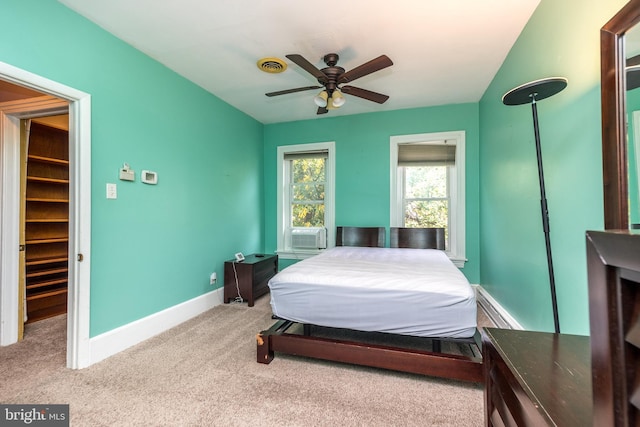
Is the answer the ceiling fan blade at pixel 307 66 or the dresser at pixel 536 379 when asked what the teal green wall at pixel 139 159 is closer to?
the ceiling fan blade at pixel 307 66

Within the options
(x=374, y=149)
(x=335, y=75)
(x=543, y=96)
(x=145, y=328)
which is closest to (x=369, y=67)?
(x=335, y=75)

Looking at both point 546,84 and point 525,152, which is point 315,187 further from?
point 546,84

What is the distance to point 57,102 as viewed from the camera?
220cm

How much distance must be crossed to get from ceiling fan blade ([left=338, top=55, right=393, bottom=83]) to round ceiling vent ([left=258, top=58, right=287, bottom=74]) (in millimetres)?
664

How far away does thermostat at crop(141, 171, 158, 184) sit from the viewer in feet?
8.16

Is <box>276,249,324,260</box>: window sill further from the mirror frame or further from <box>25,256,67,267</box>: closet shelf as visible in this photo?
the mirror frame

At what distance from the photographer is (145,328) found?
2455mm

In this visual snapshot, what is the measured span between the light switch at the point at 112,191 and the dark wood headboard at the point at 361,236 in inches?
103

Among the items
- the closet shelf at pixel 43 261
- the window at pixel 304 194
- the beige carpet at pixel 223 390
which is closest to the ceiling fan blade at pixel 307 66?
the window at pixel 304 194

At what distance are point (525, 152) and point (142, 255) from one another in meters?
3.36

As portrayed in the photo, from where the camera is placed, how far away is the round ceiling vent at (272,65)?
2559mm

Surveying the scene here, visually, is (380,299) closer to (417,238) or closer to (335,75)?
(335,75)

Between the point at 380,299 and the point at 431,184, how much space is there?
258 centimetres

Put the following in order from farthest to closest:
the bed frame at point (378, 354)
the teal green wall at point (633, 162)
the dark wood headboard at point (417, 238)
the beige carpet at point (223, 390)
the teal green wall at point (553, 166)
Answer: the dark wood headboard at point (417, 238), the bed frame at point (378, 354), the beige carpet at point (223, 390), the teal green wall at point (553, 166), the teal green wall at point (633, 162)
